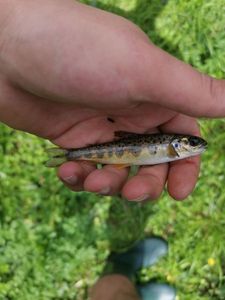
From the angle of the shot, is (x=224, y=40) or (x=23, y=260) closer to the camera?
(x=23, y=260)

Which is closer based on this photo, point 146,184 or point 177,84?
point 177,84

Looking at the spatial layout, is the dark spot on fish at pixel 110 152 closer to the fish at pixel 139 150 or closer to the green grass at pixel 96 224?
the fish at pixel 139 150

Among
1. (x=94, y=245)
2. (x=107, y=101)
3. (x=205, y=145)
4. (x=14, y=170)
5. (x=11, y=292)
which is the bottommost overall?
(x=11, y=292)

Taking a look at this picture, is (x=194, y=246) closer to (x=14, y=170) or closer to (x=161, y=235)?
(x=161, y=235)

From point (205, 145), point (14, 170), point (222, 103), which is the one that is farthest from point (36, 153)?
point (222, 103)

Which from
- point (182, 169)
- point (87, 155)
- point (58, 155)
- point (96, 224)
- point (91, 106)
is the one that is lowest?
point (96, 224)

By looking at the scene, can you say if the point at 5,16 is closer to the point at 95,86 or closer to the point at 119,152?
the point at 95,86

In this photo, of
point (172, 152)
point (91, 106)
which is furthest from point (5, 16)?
point (172, 152)
